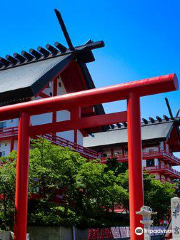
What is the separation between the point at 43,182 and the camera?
19.9 m

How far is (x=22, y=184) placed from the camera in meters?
13.8

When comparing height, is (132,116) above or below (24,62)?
below

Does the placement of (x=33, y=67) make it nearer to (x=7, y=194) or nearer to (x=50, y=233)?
(x=7, y=194)

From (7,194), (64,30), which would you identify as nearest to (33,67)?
(64,30)

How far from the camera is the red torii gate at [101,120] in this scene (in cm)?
1175

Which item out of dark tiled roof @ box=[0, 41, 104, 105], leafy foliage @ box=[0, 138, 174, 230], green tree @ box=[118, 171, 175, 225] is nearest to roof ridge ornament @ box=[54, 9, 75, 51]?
dark tiled roof @ box=[0, 41, 104, 105]

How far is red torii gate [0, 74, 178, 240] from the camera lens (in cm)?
1175

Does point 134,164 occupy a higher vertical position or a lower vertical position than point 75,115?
lower

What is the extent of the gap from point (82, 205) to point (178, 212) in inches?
446

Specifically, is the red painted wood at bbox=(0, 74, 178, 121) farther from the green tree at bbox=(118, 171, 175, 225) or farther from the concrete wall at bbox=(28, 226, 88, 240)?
the green tree at bbox=(118, 171, 175, 225)

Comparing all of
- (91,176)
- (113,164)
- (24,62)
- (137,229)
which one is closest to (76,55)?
(24,62)

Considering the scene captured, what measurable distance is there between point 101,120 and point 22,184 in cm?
377

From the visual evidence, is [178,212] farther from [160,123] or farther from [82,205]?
Result: [160,123]

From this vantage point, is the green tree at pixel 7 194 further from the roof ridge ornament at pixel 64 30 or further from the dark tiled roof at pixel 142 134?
the dark tiled roof at pixel 142 134
